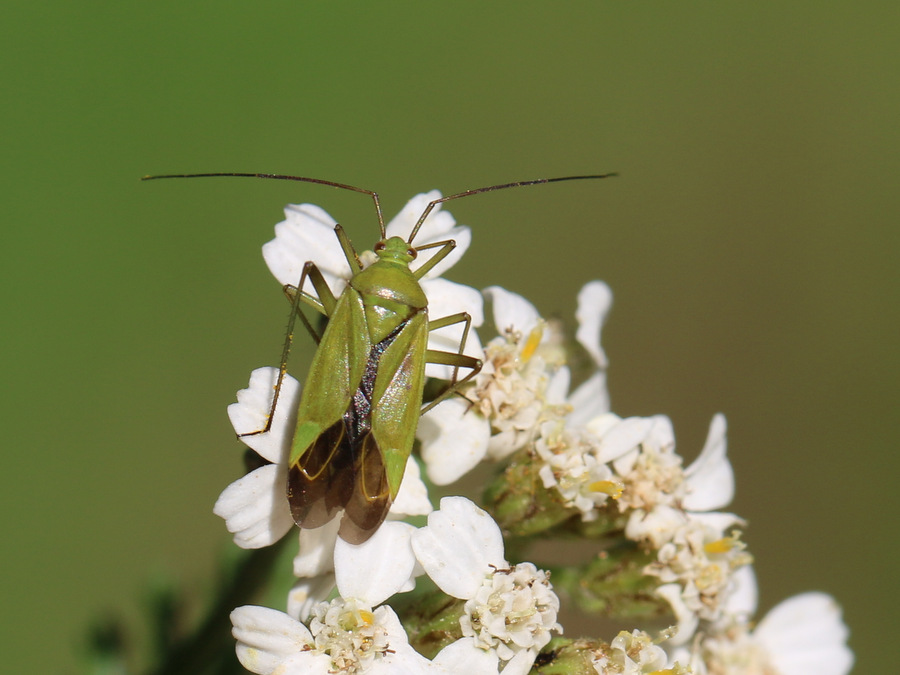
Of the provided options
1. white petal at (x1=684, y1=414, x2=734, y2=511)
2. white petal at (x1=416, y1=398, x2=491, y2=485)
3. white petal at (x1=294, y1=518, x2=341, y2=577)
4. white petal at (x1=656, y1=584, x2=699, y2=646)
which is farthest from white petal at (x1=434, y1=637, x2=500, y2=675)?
white petal at (x1=684, y1=414, x2=734, y2=511)

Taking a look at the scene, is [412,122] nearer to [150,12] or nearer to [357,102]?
[357,102]

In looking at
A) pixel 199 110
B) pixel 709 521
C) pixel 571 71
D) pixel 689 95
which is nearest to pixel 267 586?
pixel 709 521

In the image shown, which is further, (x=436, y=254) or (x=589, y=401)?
(x=589, y=401)

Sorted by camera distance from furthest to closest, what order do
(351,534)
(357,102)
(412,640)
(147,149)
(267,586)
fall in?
(357,102) → (147,149) → (267,586) → (412,640) → (351,534)

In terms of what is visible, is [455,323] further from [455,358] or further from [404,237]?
[404,237]

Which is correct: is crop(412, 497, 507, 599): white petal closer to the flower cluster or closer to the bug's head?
the flower cluster

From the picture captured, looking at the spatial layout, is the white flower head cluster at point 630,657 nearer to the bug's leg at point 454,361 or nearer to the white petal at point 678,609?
the white petal at point 678,609

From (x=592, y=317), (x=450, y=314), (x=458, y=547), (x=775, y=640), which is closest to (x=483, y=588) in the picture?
(x=458, y=547)
